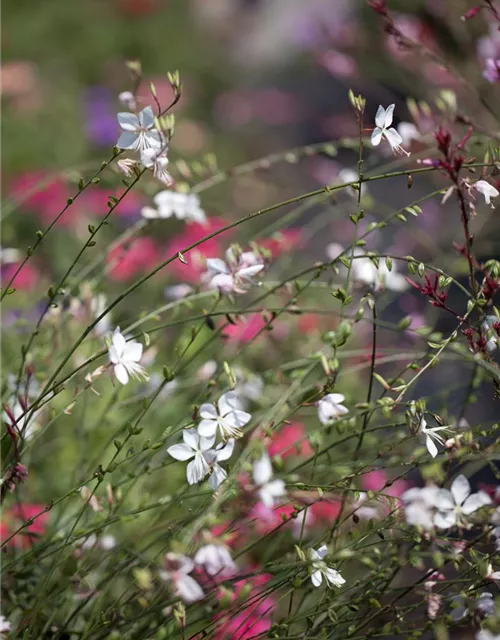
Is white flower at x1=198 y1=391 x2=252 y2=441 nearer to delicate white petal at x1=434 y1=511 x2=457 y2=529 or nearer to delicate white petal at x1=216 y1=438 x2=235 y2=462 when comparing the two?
delicate white petal at x1=216 y1=438 x2=235 y2=462

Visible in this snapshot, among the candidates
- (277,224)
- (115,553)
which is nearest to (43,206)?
(277,224)

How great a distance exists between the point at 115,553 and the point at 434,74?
9.02 feet

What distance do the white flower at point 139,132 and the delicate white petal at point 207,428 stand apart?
0.33 meters

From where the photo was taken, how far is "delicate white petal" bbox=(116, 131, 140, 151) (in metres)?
0.92

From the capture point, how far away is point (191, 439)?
0.90 metres

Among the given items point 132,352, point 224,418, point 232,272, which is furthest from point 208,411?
point 232,272

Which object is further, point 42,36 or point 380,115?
point 42,36

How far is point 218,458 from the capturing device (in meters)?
0.87

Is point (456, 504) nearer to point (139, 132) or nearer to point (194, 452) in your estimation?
point (194, 452)

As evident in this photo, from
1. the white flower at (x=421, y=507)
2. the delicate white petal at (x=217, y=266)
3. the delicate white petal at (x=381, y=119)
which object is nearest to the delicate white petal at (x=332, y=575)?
the white flower at (x=421, y=507)

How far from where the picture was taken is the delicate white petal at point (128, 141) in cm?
92

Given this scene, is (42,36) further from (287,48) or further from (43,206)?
(43,206)

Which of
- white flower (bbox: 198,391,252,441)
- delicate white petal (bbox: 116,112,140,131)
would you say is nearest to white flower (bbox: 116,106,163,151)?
delicate white petal (bbox: 116,112,140,131)

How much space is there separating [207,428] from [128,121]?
37cm
